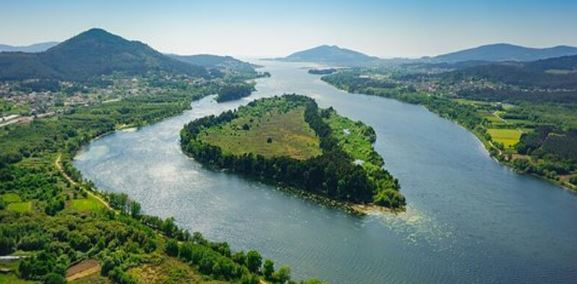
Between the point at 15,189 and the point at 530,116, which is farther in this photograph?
the point at 530,116

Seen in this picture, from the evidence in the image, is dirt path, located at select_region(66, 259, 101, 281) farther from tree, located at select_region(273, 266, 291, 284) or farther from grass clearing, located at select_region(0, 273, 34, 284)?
tree, located at select_region(273, 266, 291, 284)

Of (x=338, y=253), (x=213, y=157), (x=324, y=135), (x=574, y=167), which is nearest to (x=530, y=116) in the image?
(x=574, y=167)

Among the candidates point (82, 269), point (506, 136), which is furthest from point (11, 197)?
point (506, 136)

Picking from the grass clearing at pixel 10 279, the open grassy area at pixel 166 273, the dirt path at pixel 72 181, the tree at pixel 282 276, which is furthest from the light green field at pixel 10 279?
the tree at pixel 282 276

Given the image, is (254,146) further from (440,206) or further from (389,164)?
(440,206)

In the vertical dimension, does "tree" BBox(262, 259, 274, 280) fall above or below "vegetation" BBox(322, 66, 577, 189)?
below

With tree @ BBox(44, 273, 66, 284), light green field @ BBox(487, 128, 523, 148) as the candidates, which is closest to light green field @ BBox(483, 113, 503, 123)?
light green field @ BBox(487, 128, 523, 148)

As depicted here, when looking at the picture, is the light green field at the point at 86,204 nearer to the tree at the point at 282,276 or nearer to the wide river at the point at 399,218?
the wide river at the point at 399,218

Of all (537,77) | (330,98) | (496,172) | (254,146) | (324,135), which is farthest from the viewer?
(537,77)
